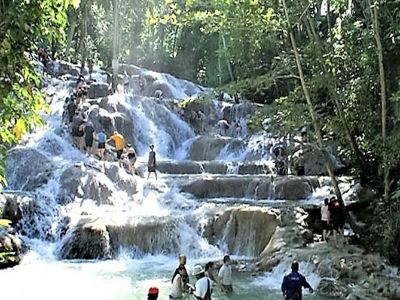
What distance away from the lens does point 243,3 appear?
1385cm

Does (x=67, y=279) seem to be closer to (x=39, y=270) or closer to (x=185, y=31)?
(x=39, y=270)

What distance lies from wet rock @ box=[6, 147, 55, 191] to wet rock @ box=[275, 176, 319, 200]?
6787 millimetres

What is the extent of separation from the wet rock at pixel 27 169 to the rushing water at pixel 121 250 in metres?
0.12

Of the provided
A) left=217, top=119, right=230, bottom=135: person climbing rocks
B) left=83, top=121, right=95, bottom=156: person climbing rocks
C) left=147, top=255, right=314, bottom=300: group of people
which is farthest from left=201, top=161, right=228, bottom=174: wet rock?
left=147, top=255, right=314, bottom=300: group of people

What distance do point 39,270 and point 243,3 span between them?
293 inches

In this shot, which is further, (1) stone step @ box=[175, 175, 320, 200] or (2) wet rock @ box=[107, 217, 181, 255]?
(1) stone step @ box=[175, 175, 320, 200]

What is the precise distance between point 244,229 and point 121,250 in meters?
3.00

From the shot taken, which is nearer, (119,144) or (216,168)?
(119,144)

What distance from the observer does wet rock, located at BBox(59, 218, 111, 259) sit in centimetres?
1402

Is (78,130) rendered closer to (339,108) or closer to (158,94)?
(339,108)

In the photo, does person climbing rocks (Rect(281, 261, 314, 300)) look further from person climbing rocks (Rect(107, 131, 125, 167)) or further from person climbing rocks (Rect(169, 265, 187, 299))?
person climbing rocks (Rect(107, 131, 125, 167))

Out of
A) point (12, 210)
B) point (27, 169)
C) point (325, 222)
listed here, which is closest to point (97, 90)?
point (27, 169)

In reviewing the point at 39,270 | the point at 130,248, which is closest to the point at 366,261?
the point at 130,248

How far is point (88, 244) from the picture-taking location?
14086 millimetres
